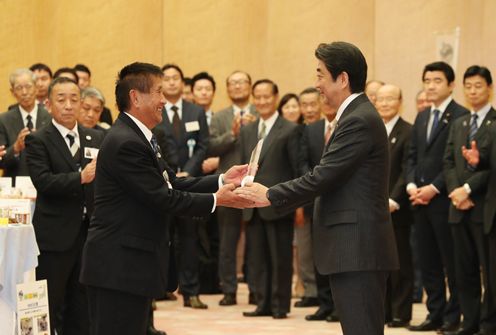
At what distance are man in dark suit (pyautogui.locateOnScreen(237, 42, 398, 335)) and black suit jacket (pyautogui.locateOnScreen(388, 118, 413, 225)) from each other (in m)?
3.30

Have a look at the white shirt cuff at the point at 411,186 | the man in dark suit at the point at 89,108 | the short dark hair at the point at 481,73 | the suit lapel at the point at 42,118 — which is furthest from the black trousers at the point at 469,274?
the suit lapel at the point at 42,118

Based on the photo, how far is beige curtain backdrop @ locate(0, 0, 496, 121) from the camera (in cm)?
1020

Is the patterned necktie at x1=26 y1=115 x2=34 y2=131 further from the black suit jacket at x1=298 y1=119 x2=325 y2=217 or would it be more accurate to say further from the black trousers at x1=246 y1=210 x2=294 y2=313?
the black suit jacket at x1=298 y1=119 x2=325 y2=217

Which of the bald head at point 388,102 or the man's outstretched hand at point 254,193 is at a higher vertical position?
the bald head at point 388,102

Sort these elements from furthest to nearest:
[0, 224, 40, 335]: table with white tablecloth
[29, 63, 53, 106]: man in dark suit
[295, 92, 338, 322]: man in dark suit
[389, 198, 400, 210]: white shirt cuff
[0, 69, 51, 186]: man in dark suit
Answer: [29, 63, 53, 106]: man in dark suit
[295, 92, 338, 322]: man in dark suit
[0, 69, 51, 186]: man in dark suit
[389, 198, 400, 210]: white shirt cuff
[0, 224, 40, 335]: table with white tablecloth

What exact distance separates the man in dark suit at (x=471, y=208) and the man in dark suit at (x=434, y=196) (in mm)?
205

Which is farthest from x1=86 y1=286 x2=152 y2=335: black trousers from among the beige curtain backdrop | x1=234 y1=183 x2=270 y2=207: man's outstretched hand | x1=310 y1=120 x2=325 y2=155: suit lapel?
the beige curtain backdrop

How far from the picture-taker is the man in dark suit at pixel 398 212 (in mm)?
7578

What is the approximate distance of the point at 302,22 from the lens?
37.7ft

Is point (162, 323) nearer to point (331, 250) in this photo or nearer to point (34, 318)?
point (34, 318)

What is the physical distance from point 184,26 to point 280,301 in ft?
16.2

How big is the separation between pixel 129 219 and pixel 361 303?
3.83ft

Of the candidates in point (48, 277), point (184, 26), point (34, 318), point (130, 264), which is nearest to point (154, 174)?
point (130, 264)

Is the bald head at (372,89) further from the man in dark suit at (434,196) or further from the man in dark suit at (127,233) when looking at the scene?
the man in dark suit at (127,233)
